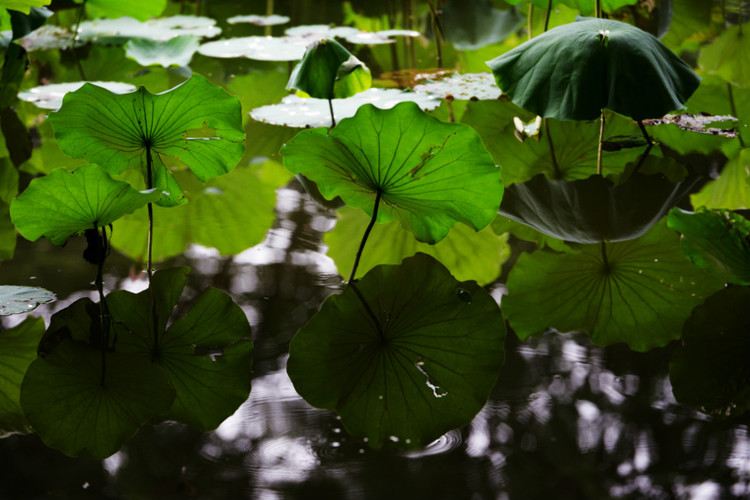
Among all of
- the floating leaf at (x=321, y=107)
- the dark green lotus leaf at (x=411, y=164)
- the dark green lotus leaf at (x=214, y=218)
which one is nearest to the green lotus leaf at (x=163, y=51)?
the floating leaf at (x=321, y=107)

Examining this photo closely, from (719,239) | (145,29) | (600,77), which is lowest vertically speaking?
(145,29)

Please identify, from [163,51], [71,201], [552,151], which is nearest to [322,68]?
[552,151]

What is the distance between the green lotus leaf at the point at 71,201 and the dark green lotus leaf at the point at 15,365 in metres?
0.12

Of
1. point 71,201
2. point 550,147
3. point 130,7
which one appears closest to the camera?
point 71,201

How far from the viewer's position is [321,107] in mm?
1889

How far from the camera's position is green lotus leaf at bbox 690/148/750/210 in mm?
1273

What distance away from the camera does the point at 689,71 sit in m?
1.32

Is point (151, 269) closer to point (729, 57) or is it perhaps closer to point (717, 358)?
point (717, 358)

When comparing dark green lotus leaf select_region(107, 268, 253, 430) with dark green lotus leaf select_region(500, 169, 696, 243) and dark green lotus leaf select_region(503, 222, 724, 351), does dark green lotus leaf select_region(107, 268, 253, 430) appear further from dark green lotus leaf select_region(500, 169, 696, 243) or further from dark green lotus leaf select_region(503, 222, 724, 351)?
dark green lotus leaf select_region(500, 169, 696, 243)

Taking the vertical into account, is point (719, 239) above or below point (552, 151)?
above

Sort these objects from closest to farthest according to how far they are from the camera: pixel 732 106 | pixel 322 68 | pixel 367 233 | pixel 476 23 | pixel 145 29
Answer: pixel 367 233, pixel 322 68, pixel 732 106, pixel 145 29, pixel 476 23

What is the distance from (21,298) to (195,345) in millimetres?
287

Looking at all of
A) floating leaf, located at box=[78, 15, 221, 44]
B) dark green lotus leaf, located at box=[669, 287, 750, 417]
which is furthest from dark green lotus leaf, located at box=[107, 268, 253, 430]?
floating leaf, located at box=[78, 15, 221, 44]

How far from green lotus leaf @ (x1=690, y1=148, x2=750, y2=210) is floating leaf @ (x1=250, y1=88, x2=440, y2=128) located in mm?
692
